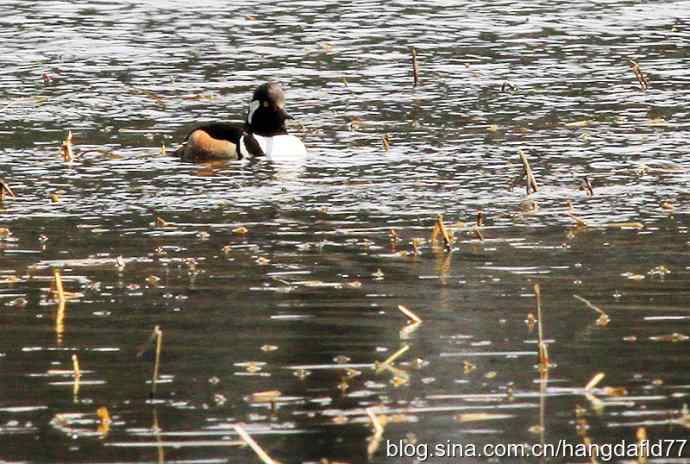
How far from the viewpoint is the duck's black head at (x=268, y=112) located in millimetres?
21469

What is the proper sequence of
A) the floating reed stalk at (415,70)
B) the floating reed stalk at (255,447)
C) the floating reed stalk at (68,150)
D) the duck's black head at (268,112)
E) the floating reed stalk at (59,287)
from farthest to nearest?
the floating reed stalk at (415,70) → the duck's black head at (268,112) → the floating reed stalk at (68,150) → the floating reed stalk at (59,287) → the floating reed stalk at (255,447)

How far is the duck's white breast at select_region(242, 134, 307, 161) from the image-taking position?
814 inches

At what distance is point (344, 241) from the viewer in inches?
613

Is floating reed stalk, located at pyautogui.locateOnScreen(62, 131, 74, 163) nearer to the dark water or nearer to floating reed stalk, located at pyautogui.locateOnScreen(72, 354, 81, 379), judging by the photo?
the dark water

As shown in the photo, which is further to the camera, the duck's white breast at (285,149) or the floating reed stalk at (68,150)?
the duck's white breast at (285,149)

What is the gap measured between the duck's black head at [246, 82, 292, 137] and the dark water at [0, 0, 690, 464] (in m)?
0.54

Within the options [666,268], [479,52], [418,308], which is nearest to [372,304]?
[418,308]

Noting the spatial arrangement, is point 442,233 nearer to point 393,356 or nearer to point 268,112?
point 393,356

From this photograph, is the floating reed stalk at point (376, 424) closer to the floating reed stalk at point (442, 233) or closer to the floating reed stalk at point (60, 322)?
the floating reed stalk at point (60, 322)

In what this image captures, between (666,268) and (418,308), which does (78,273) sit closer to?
(418,308)

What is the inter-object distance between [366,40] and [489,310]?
16.2 metres

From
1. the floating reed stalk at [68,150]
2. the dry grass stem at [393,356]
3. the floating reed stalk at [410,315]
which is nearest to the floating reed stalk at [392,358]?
the dry grass stem at [393,356]

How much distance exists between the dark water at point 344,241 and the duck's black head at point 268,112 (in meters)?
0.54

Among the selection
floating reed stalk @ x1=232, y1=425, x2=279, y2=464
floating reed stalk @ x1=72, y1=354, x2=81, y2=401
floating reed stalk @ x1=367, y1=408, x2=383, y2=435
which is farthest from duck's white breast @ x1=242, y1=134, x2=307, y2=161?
floating reed stalk @ x1=232, y1=425, x2=279, y2=464
